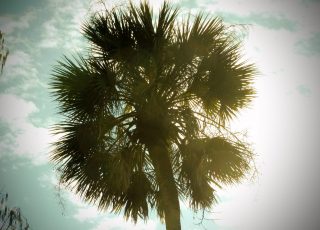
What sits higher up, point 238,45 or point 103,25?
point 103,25

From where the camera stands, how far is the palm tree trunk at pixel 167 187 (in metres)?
5.75

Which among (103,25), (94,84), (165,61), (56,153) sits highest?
(103,25)

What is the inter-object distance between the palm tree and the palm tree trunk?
0.07 feet

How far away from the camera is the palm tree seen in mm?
6250

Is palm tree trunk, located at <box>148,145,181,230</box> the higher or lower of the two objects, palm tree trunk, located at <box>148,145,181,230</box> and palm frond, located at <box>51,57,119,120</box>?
the lower

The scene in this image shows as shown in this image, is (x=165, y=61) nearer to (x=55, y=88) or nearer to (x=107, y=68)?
(x=107, y=68)

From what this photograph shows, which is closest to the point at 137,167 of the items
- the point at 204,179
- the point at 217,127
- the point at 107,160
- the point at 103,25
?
the point at 107,160

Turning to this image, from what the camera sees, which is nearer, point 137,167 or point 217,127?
point 217,127

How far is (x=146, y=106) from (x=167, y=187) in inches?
68.7

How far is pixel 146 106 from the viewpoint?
630 cm

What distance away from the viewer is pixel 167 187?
5996 mm

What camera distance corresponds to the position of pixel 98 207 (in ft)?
21.6

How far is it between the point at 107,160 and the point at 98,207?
1.18m

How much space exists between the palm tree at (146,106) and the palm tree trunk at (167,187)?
2 centimetres
